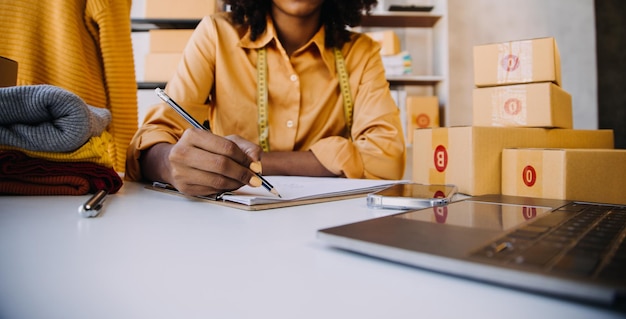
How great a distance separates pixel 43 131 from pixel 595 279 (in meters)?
0.58

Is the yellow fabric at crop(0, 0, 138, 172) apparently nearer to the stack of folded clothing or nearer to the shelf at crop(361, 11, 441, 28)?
the stack of folded clothing

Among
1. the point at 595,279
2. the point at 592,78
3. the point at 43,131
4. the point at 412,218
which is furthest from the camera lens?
the point at 592,78

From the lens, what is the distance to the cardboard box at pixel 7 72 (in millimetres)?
573

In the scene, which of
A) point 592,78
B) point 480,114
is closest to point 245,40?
point 480,114

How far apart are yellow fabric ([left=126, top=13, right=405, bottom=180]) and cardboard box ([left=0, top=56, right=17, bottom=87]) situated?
389mm

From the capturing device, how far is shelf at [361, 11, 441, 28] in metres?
2.14

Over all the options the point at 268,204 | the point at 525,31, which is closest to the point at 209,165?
the point at 268,204

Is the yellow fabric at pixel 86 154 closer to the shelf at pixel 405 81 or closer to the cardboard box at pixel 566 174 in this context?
the cardboard box at pixel 566 174

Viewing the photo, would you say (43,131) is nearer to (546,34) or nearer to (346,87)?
(346,87)

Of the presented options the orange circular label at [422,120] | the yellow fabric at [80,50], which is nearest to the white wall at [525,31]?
the orange circular label at [422,120]

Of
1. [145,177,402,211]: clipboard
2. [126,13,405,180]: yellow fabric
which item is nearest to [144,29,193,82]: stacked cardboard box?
[126,13,405,180]: yellow fabric

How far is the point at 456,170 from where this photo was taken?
0.64 meters

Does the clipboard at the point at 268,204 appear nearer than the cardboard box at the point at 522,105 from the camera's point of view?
Yes

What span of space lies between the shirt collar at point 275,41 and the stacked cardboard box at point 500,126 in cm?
47
